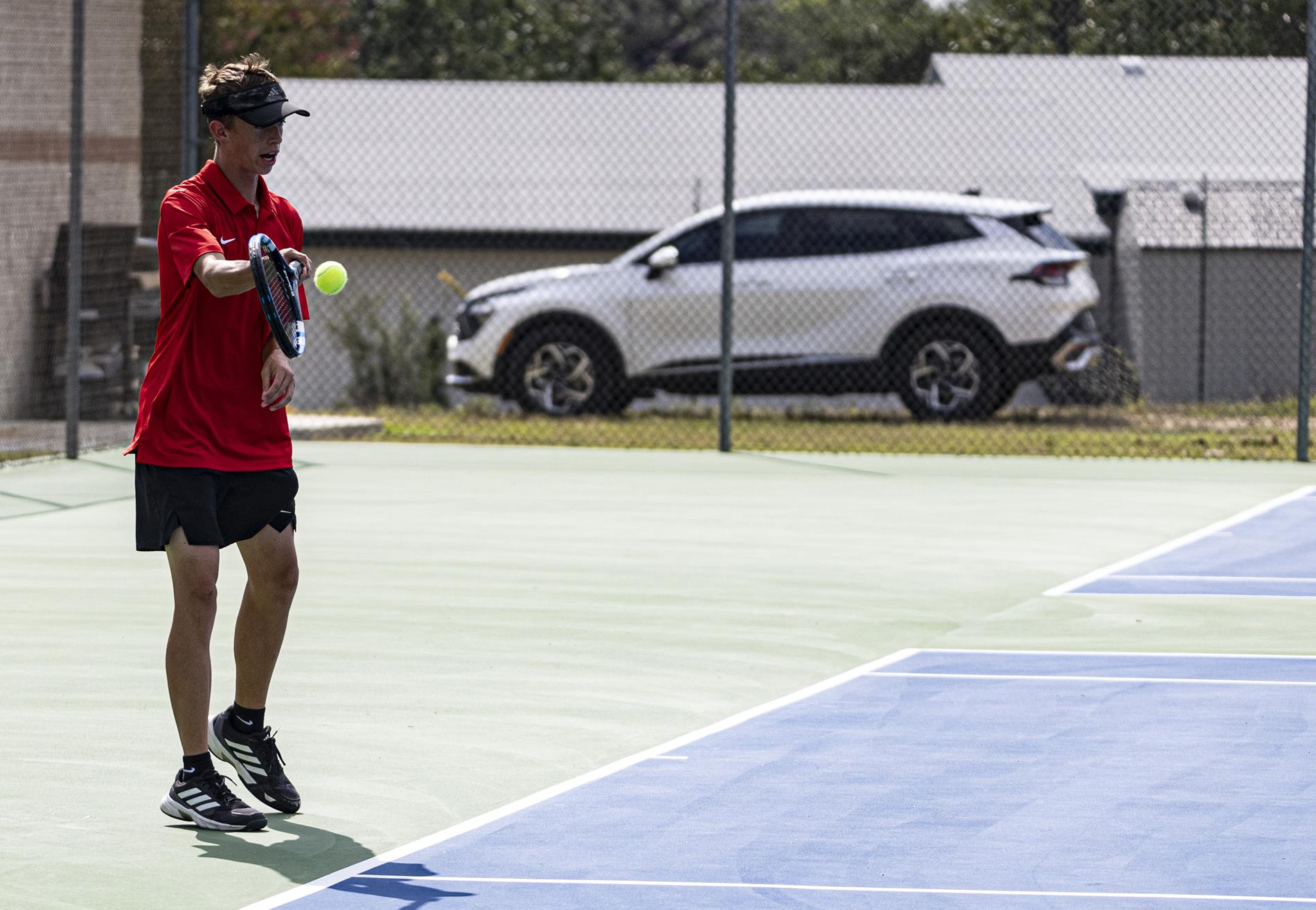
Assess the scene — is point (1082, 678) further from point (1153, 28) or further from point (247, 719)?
point (1153, 28)

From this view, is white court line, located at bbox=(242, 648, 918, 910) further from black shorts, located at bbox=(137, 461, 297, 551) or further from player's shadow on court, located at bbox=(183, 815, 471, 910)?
black shorts, located at bbox=(137, 461, 297, 551)

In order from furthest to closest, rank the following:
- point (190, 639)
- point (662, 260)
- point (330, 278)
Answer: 1. point (662, 260)
2. point (190, 639)
3. point (330, 278)

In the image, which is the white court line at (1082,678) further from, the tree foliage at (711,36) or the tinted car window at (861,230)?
the tree foliage at (711,36)

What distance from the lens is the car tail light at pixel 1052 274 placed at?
19.7 metres

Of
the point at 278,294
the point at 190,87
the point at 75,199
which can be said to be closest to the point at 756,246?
the point at 190,87

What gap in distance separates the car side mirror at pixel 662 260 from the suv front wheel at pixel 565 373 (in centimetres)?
75

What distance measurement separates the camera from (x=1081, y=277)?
781 inches

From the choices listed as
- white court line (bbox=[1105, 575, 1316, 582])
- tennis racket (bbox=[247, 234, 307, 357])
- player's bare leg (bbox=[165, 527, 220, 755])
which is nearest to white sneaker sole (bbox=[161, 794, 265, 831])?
player's bare leg (bbox=[165, 527, 220, 755])

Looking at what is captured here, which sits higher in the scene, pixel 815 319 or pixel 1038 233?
pixel 1038 233

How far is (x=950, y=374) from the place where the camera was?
19.9 metres

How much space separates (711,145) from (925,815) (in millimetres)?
20847

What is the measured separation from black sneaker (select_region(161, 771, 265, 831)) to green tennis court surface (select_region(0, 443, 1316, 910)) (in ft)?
0.13

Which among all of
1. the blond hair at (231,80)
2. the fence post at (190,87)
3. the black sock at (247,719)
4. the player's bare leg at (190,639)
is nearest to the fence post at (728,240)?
the fence post at (190,87)

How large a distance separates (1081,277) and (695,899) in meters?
15.2
